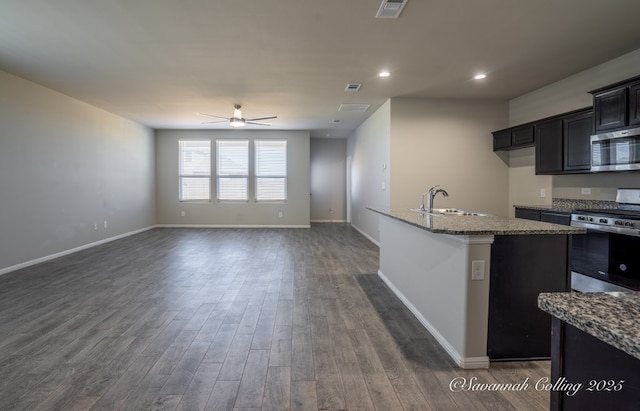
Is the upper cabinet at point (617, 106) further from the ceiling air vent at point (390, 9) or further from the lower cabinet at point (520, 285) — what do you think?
the ceiling air vent at point (390, 9)

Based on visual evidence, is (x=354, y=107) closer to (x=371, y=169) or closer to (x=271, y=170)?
(x=371, y=169)

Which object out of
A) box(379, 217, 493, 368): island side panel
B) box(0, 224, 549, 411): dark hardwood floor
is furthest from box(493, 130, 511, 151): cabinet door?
box(379, 217, 493, 368): island side panel

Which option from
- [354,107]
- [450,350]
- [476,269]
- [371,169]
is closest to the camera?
[476,269]

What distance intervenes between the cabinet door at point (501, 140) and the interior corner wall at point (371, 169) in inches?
71.2

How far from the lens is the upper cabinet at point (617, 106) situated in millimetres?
3133

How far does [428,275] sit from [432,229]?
662 mm

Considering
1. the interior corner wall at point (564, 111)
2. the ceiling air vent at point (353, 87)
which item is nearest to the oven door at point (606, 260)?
the interior corner wall at point (564, 111)

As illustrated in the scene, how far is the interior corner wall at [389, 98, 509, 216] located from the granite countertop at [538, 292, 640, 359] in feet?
15.7

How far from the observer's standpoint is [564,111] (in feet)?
15.0

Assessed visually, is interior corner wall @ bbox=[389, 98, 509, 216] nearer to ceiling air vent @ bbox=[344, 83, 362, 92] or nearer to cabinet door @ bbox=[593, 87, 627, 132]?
ceiling air vent @ bbox=[344, 83, 362, 92]

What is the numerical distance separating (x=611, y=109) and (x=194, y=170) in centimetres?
854

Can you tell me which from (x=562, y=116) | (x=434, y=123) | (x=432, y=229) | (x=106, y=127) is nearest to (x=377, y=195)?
(x=434, y=123)

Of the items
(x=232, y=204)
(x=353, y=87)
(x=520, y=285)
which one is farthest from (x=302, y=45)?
(x=232, y=204)

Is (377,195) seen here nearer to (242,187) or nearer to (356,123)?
(356,123)
